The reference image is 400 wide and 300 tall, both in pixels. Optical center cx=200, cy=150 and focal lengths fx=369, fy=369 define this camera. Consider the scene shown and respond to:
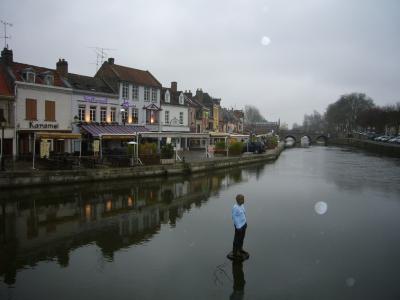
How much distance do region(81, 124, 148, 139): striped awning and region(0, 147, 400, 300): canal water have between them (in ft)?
32.5

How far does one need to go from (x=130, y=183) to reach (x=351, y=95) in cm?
10826

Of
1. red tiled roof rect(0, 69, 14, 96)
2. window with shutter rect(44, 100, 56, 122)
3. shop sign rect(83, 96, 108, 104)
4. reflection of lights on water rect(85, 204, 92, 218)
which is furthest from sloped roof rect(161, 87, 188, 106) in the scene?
reflection of lights on water rect(85, 204, 92, 218)

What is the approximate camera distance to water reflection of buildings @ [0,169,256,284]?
1166 cm

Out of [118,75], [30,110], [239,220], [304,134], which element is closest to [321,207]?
[239,220]

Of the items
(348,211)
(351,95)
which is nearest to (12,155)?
(348,211)

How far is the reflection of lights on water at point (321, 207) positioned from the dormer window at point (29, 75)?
23257 mm

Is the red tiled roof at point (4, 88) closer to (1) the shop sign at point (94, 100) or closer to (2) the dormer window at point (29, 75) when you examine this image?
(2) the dormer window at point (29, 75)

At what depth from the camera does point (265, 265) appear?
10484mm

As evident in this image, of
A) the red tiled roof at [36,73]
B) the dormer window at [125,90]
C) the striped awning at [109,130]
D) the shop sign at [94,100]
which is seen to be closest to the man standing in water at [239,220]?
the striped awning at [109,130]

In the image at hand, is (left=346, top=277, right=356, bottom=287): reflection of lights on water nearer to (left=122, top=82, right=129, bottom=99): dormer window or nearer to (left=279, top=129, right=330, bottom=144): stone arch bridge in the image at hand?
(left=122, top=82, right=129, bottom=99): dormer window

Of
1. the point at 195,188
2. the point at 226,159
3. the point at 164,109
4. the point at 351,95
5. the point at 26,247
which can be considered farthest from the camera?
the point at 351,95

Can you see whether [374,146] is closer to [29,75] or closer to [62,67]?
[62,67]

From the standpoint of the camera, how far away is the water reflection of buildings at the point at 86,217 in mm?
11656

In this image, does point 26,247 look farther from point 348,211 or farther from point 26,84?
point 26,84
